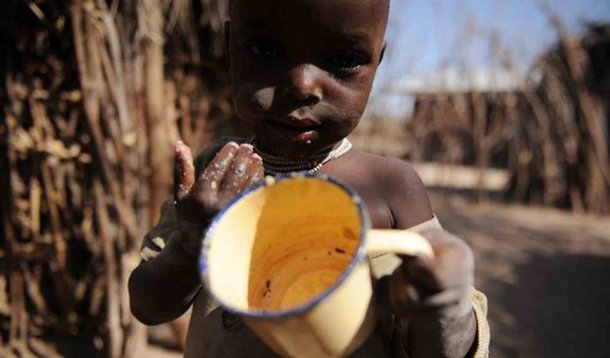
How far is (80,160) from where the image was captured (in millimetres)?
2598

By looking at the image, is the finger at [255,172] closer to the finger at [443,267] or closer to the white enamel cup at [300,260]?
the white enamel cup at [300,260]

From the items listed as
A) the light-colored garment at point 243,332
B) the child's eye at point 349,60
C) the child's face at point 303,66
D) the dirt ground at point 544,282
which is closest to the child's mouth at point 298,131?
the child's face at point 303,66

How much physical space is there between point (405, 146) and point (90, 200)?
1049cm

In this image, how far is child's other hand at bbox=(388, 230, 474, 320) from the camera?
0.62 meters

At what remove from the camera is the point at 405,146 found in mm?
12555

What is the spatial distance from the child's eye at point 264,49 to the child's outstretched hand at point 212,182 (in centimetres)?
17

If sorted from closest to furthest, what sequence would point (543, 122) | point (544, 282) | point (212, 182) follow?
point (212, 182) < point (544, 282) < point (543, 122)

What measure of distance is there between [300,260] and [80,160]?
6.90 feet

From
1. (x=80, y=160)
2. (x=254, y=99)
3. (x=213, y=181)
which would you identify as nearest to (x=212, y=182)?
(x=213, y=181)

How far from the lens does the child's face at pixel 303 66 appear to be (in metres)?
0.79

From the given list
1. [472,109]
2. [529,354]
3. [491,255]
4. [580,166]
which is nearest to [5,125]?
[529,354]

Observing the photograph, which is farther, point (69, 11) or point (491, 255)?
point (491, 255)

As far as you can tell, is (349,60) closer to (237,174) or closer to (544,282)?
(237,174)

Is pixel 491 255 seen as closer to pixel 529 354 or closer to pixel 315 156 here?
pixel 529 354
